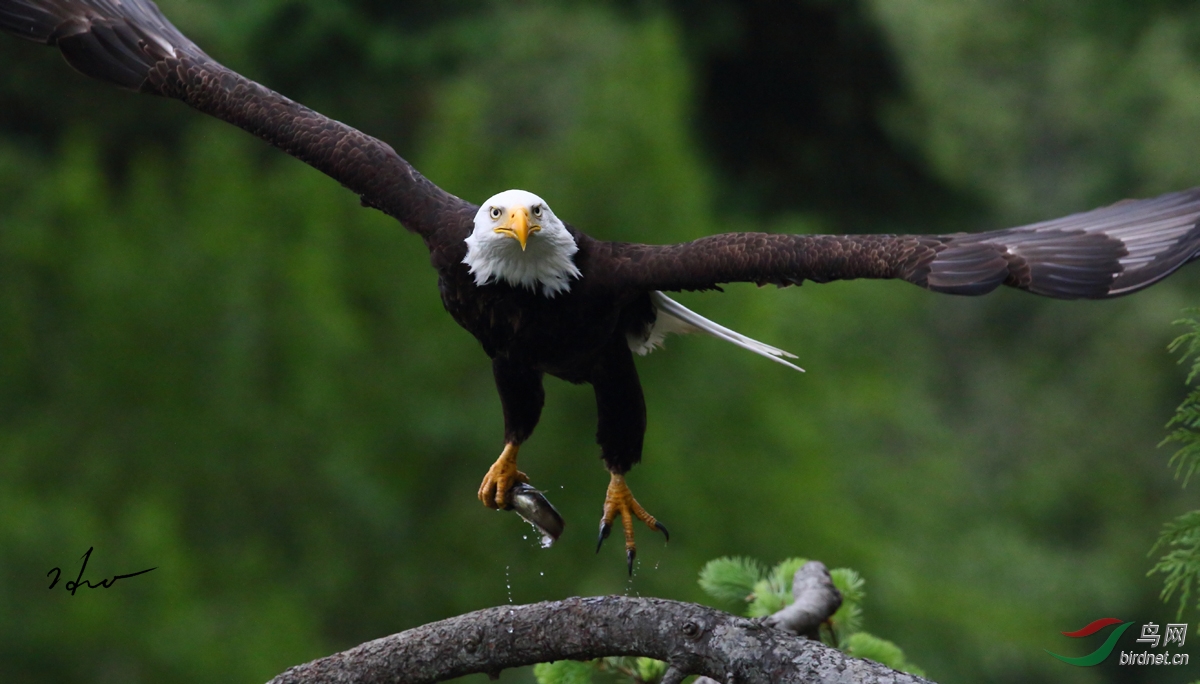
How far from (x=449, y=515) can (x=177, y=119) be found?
521cm

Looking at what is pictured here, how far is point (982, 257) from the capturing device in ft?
13.2

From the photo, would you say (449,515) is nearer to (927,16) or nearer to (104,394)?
(104,394)

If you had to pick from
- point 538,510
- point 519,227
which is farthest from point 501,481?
point 519,227

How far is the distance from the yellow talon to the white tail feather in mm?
679

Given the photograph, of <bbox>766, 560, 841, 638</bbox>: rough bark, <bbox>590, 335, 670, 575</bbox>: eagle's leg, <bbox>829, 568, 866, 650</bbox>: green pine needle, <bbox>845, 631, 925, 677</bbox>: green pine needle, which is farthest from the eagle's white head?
<bbox>845, 631, 925, 677</bbox>: green pine needle

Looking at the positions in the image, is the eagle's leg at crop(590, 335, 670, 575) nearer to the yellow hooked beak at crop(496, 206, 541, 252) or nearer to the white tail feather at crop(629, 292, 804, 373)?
the white tail feather at crop(629, 292, 804, 373)

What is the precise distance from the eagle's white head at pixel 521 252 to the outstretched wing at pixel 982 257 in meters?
0.21

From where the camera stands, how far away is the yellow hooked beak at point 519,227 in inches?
175

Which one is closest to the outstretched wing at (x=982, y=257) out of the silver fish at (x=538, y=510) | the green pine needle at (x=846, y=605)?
the silver fish at (x=538, y=510)

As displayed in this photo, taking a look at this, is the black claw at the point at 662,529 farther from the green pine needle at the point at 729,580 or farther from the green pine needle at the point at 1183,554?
the green pine needle at the point at 1183,554

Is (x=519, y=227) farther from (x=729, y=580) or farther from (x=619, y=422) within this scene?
(x=729, y=580)

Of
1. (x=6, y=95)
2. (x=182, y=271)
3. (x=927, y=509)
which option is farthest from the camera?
(x=927, y=509)

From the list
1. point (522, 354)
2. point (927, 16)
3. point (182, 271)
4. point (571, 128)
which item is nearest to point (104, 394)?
point (182, 271)

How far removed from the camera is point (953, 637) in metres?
13.6
